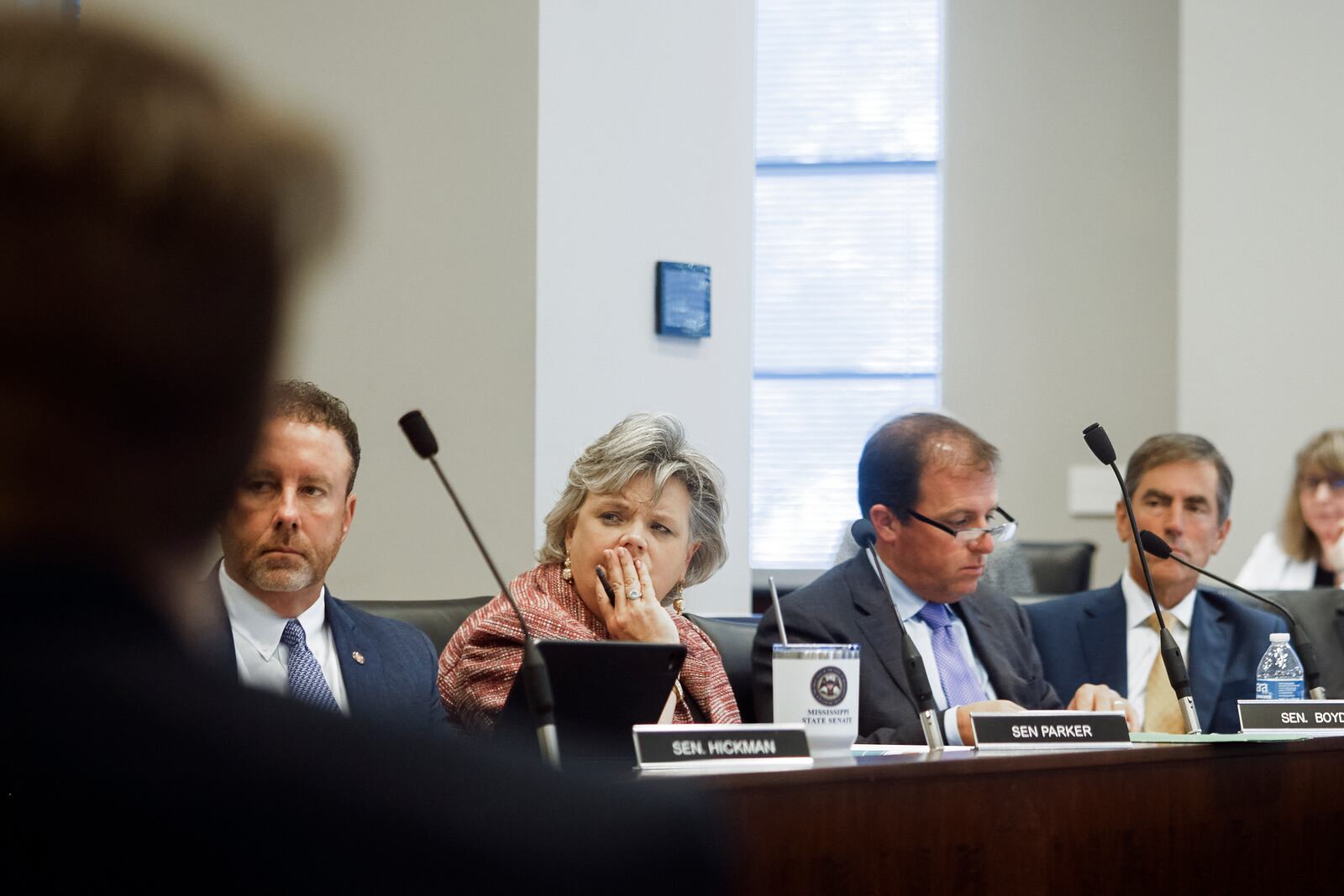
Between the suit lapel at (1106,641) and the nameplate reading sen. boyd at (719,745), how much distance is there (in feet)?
5.70

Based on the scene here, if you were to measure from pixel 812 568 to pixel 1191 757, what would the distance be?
502 cm

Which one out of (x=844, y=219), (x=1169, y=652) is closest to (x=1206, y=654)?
(x=1169, y=652)

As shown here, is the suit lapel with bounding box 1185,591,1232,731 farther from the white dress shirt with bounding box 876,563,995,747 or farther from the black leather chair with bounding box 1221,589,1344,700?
the white dress shirt with bounding box 876,563,995,747

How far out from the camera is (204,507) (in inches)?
20.9

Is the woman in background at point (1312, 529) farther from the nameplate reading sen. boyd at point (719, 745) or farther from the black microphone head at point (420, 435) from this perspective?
the black microphone head at point (420, 435)

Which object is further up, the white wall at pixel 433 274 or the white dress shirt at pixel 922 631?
the white wall at pixel 433 274

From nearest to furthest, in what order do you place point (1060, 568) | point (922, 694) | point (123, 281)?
1. point (123, 281)
2. point (922, 694)
3. point (1060, 568)

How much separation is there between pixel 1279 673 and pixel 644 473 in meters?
1.37

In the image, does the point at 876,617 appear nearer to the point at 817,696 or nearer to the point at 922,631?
the point at 922,631

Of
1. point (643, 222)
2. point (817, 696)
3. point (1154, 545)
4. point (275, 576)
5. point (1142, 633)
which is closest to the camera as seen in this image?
point (817, 696)

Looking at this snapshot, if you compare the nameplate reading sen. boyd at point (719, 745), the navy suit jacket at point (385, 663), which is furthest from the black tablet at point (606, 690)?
the navy suit jacket at point (385, 663)

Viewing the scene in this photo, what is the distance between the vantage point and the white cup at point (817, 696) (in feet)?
6.57

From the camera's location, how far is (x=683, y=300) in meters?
4.05

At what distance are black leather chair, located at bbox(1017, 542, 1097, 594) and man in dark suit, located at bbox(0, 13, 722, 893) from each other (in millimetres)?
5409
